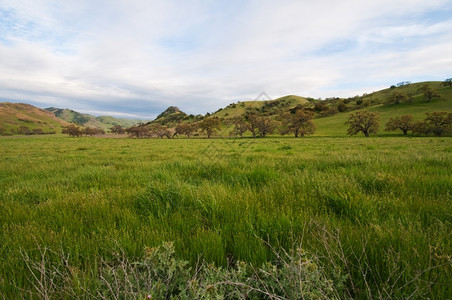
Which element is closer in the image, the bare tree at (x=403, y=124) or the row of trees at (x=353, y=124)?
the row of trees at (x=353, y=124)

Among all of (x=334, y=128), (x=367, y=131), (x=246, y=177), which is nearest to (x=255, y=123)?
(x=334, y=128)

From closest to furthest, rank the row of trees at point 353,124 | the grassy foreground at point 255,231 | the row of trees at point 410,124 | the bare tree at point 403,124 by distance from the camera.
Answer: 1. the grassy foreground at point 255,231
2. the row of trees at point 410,124
3. the row of trees at point 353,124
4. the bare tree at point 403,124

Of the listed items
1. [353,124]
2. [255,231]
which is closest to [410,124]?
[353,124]

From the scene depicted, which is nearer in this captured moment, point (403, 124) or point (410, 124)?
point (410, 124)

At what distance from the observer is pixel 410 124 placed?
5616cm

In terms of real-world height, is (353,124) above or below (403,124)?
above

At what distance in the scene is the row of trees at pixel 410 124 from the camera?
5034 centimetres

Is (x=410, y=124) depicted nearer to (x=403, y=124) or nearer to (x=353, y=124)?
(x=403, y=124)

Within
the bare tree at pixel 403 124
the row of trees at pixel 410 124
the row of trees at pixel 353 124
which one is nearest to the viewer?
the row of trees at pixel 410 124

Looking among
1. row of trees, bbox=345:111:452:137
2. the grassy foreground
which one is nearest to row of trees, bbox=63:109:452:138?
row of trees, bbox=345:111:452:137

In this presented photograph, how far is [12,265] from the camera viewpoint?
1.72 meters

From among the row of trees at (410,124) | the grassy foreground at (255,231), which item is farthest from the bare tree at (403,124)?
the grassy foreground at (255,231)

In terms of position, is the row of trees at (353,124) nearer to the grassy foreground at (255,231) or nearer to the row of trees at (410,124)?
the row of trees at (410,124)

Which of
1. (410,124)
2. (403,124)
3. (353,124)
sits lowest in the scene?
(410,124)
